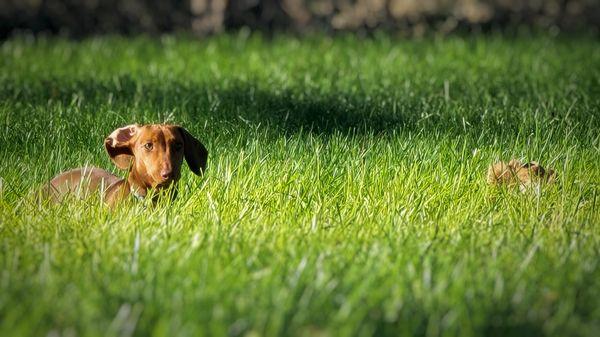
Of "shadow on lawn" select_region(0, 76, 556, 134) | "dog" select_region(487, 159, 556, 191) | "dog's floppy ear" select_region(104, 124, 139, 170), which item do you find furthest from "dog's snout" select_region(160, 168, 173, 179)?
"dog" select_region(487, 159, 556, 191)

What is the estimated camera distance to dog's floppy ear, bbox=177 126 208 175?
11.7 feet

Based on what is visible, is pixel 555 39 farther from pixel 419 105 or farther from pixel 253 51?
pixel 419 105

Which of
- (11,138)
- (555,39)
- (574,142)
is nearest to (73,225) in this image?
(11,138)

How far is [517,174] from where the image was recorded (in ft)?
13.4

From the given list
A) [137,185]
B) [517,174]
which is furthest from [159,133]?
[517,174]

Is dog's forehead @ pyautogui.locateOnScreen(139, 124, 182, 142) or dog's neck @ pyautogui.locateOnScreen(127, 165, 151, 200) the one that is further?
dog's neck @ pyautogui.locateOnScreen(127, 165, 151, 200)

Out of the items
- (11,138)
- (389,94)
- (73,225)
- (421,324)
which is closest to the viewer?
(421,324)

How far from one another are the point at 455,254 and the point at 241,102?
9.39 feet

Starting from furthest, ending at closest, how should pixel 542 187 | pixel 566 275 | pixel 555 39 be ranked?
pixel 555 39 < pixel 542 187 < pixel 566 275

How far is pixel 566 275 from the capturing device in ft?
9.97

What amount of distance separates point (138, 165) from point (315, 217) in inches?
25.5

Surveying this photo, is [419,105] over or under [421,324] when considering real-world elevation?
under

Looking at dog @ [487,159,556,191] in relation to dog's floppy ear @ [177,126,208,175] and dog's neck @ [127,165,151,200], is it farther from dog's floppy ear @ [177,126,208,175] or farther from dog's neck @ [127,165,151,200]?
dog's neck @ [127,165,151,200]

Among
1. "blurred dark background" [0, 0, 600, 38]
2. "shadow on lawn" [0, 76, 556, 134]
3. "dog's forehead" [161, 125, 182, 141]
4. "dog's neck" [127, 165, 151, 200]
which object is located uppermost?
"dog's forehead" [161, 125, 182, 141]
